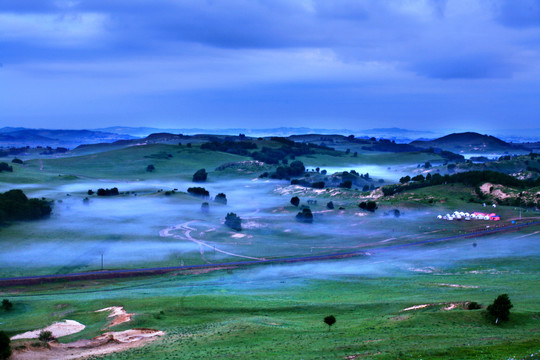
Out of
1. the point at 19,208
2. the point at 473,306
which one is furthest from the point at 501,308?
the point at 19,208

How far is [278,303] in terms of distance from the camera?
5566 centimetres

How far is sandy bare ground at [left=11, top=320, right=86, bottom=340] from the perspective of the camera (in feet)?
151

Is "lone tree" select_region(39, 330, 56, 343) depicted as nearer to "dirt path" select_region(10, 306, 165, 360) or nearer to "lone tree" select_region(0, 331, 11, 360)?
"dirt path" select_region(10, 306, 165, 360)

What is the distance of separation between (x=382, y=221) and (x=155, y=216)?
54.6 m

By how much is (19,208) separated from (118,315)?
247 feet

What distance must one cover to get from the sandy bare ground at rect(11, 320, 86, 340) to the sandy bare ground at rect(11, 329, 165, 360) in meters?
4.96

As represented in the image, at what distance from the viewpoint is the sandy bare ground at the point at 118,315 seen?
48.1 m

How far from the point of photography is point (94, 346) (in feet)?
134

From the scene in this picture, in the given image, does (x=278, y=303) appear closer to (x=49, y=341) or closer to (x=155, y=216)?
(x=49, y=341)

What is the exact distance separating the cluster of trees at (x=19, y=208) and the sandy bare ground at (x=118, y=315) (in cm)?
6620

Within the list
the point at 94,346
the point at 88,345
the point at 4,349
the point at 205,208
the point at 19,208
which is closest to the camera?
the point at 4,349

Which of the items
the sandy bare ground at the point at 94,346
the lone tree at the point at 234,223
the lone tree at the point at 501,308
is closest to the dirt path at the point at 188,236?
the lone tree at the point at 234,223

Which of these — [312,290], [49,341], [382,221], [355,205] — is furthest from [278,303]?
[355,205]

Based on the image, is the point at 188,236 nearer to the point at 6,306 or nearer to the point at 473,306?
the point at 6,306
